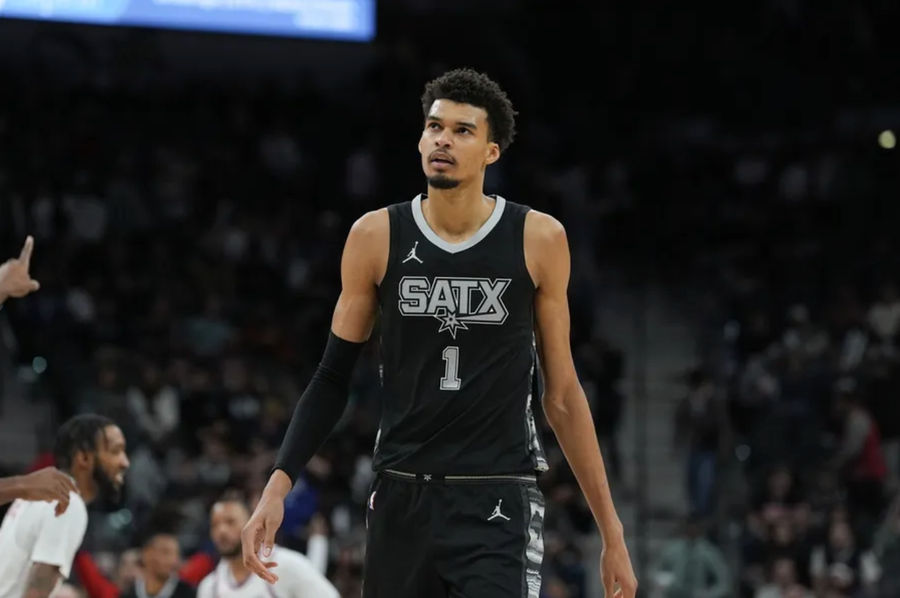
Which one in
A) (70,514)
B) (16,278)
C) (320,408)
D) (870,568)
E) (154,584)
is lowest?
(870,568)

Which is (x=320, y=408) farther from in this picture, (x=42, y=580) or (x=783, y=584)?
(x=783, y=584)

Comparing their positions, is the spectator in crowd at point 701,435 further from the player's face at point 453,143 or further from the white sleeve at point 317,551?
the player's face at point 453,143

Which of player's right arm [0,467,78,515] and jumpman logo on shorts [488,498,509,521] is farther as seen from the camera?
player's right arm [0,467,78,515]

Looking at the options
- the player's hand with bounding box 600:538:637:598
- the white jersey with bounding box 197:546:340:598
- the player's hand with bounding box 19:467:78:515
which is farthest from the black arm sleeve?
the white jersey with bounding box 197:546:340:598

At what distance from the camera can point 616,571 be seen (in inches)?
205

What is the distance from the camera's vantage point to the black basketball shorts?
5.04 meters

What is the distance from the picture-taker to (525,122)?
2145cm

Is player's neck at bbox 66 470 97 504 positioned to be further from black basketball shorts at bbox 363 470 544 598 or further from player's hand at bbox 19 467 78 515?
black basketball shorts at bbox 363 470 544 598

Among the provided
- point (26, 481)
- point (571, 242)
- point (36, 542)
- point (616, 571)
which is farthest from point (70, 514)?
point (571, 242)

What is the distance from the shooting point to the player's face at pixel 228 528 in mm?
8312

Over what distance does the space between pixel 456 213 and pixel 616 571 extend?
1.27m

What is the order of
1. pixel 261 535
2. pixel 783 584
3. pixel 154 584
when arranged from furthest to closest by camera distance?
pixel 783 584 → pixel 154 584 → pixel 261 535

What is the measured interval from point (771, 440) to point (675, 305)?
2.12 metres

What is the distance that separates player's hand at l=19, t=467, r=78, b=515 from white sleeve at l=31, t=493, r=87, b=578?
63 centimetres
